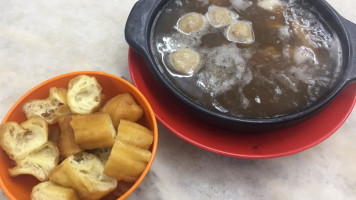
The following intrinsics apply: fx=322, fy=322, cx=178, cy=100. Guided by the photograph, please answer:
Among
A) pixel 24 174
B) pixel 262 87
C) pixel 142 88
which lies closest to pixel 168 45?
pixel 142 88

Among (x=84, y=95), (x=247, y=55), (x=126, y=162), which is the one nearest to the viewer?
(x=126, y=162)

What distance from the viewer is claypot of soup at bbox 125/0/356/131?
36.7 inches

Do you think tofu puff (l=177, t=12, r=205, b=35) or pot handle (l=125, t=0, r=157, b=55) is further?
tofu puff (l=177, t=12, r=205, b=35)

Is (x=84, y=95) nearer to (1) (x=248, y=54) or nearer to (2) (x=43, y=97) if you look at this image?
(2) (x=43, y=97)

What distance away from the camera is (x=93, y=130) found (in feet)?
2.69

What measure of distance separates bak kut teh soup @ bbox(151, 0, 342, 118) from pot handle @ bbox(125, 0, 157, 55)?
68mm

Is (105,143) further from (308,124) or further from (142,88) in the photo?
→ (308,124)

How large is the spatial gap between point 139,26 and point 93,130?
1.19 ft

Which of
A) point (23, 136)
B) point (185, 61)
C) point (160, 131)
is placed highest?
point (185, 61)

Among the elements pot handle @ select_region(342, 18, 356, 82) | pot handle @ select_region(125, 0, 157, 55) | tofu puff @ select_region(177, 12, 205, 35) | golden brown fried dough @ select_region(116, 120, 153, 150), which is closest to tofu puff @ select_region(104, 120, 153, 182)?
golden brown fried dough @ select_region(116, 120, 153, 150)

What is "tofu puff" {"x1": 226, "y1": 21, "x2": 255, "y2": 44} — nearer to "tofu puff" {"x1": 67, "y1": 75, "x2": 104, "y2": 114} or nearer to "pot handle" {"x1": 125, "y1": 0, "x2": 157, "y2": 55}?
"pot handle" {"x1": 125, "y1": 0, "x2": 157, "y2": 55}

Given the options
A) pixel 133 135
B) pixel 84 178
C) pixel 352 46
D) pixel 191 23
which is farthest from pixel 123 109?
pixel 352 46

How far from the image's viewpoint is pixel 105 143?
33.1 inches

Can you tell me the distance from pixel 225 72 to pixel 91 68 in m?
0.53
